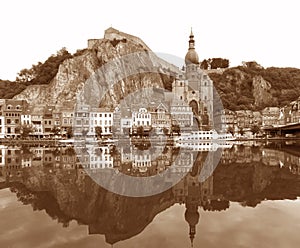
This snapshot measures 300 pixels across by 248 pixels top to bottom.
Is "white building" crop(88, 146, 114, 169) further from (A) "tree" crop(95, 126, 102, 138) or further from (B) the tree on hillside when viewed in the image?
(B) the tree on hillside

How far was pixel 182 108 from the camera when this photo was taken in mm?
80750

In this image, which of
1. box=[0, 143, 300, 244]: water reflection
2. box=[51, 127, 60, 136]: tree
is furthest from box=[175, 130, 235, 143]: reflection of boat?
box=[0, 143, 300, 244]: water reflection

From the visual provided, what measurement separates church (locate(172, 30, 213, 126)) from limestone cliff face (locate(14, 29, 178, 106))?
721cm

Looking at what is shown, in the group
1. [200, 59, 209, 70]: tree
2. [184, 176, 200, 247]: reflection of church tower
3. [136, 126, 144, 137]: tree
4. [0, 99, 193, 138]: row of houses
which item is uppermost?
[200, 59, 209, 70]: tree

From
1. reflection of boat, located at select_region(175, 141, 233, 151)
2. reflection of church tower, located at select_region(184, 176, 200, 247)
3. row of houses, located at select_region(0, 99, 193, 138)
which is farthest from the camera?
row of houses, located at select_region(0, 99, 193, 138)

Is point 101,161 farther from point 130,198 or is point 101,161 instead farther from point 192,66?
point 192,66

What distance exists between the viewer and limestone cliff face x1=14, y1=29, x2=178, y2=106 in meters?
80.8

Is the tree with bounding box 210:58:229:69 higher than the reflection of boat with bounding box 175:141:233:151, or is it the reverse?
the tree with bounding box 210:58:229:69

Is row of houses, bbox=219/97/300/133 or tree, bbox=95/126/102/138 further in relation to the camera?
row of houses, bbox=219/97/300/133

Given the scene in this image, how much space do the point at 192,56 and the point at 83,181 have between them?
78906 millimetres

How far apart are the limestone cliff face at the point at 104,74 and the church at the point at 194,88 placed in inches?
284

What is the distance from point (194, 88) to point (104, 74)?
26.4 meters

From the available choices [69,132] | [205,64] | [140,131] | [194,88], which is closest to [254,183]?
[140,131]

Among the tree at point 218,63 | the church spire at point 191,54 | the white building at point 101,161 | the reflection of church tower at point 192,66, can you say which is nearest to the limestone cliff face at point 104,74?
the reflection of church tower at point 192,66
